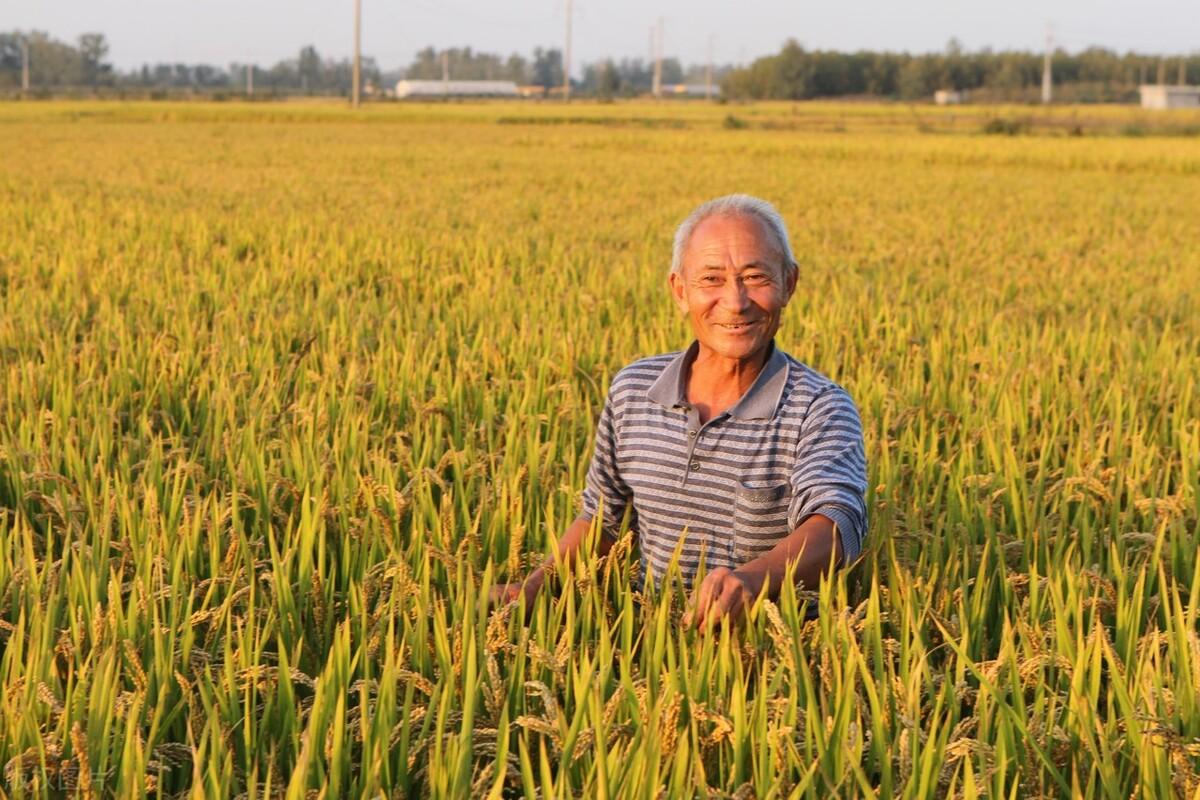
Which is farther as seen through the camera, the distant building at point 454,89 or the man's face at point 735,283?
the distant building at point 454,89

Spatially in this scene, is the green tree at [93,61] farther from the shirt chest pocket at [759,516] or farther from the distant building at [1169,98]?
the shirt chest pocket at [759,516]

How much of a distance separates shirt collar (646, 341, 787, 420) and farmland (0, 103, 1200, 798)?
1.11ft

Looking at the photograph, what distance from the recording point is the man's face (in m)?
2.25

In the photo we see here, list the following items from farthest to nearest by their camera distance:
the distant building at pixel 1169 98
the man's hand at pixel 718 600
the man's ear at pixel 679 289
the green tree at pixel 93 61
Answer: the green tree at pixel 93 61 → the distant building at pixel 1169 98 → the man's ear at pixel 679 289 → the man's hand at pixel 718 600

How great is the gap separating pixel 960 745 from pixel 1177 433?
2.52m

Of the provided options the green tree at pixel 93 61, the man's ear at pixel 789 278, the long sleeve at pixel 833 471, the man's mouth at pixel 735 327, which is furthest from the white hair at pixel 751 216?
the green tree at pixel 93 61

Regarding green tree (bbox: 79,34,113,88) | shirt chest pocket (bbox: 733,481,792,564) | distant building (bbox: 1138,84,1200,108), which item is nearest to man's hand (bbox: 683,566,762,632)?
shirt chest pocket (bbox: 733,481,792,564)

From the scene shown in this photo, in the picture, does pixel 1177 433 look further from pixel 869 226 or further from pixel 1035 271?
pixel 869 226

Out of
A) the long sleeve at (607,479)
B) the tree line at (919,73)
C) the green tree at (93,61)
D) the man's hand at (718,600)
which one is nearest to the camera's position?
the man's hand at (718,600)

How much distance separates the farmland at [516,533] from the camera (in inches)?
65.1

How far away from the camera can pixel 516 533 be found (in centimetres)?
222

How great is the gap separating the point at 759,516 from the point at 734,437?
5.8 inches

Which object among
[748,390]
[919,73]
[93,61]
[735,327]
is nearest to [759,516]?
[748,390]

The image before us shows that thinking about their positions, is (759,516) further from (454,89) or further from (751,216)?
(454,89)
